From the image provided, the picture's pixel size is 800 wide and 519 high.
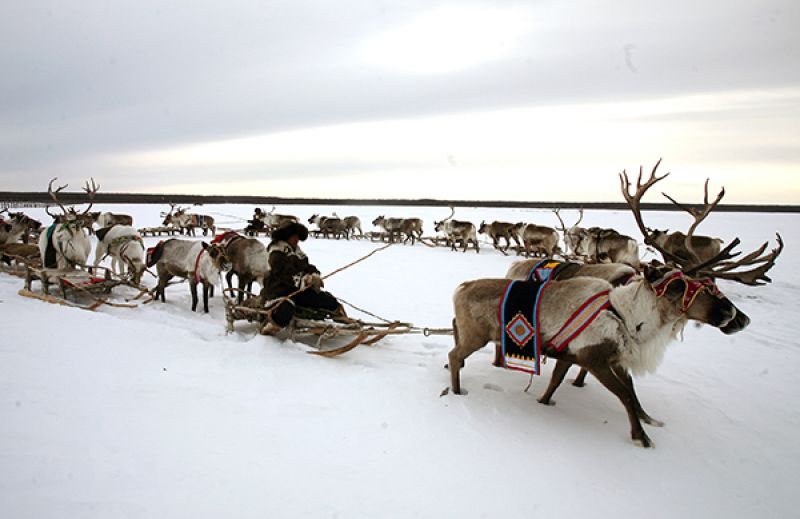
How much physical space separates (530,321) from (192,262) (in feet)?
19.0

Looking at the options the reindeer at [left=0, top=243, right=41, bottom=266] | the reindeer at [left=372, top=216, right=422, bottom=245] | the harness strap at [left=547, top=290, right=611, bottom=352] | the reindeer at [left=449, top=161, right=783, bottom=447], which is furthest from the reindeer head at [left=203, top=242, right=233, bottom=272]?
the reindeer at [left=372, top=216, right=422, bottom=245]

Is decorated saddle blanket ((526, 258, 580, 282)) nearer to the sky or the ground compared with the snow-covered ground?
nearer to the sky

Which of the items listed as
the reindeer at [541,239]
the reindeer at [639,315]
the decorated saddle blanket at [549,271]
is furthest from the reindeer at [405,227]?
the reindeer at [639,315]

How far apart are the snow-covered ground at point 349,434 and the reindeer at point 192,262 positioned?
1.68 metres

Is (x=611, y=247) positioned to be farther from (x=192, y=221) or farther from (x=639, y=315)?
(x=192, y=221)

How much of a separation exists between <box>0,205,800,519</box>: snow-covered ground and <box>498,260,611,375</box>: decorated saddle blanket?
0.60 m

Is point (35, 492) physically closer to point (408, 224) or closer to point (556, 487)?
point (556, 487)

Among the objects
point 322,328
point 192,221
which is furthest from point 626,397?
point 192,221

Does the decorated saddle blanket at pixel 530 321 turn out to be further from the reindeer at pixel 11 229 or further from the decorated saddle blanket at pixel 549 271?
the reindeer at pixel 11 229

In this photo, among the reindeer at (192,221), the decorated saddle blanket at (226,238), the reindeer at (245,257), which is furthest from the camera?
the reindeer at (192,221)

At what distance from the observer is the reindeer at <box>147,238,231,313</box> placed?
6887 millimetres

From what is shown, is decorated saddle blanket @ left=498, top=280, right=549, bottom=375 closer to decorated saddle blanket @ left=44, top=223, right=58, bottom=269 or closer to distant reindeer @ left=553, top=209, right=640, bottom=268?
distant reindeer @ left=553, top=209, right=640, bottom=268

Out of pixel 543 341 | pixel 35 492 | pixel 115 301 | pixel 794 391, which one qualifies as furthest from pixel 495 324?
pixel 115 301

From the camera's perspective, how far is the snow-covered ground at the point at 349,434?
2467 millimetres
